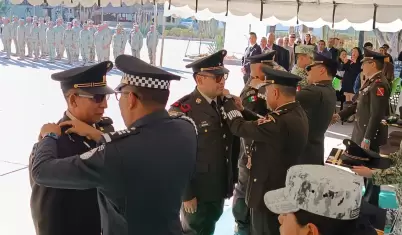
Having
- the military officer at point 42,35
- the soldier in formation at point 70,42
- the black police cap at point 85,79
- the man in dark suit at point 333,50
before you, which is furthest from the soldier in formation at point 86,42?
the black police cap at point 85,79

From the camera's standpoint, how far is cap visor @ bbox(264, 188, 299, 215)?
51.6 inches

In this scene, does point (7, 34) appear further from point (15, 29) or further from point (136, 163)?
Answer: point (136, 163)

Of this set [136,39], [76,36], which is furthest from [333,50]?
[76,36]

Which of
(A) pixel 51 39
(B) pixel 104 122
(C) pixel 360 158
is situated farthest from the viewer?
(A) pixel 51 39

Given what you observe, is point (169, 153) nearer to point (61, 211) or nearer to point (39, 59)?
point (61, 211)

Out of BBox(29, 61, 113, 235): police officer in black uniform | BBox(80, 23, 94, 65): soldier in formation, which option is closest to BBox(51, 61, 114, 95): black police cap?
BBox(29, 61, 113, 235): police officer in black uniform

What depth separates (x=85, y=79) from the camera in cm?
210

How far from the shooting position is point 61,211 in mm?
2039

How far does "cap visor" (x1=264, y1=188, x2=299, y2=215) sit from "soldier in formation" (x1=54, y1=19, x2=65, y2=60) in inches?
715

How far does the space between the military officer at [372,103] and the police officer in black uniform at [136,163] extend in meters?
3.07

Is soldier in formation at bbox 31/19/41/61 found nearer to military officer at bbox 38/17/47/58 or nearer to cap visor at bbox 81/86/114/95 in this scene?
military officer at bbox 38/17/47/58

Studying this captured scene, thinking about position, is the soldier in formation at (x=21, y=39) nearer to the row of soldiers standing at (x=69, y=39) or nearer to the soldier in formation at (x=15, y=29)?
the row of soldiers standing at (x=69, y=39)

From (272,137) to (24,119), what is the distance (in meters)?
6.88

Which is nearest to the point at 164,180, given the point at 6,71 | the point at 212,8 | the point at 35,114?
the point at 212,8
